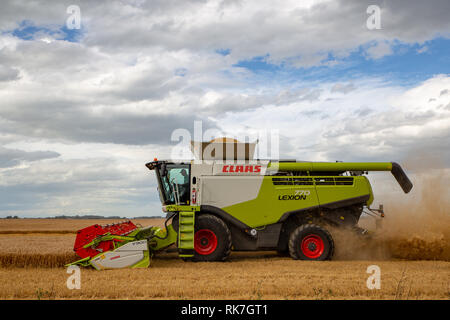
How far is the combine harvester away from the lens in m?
10.1

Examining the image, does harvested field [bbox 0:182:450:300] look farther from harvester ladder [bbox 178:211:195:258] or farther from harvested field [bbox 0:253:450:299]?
harvester ladder [bbox 178:211:195:258]

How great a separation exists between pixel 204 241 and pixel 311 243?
2592 millimetres

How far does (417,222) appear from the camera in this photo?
1116 centimetres

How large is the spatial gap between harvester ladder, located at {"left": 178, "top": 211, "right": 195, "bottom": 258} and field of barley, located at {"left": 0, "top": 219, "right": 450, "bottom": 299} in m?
0.28

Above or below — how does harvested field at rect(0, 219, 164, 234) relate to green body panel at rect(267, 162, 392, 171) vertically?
below

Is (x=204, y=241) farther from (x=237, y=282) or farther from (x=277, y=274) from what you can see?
(x=237, y=282)

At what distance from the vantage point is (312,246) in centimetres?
1025

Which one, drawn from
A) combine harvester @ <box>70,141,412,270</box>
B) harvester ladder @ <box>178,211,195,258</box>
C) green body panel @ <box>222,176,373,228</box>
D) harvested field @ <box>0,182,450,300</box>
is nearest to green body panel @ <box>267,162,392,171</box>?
combine harvester @ <box>70,141,412,270</box>

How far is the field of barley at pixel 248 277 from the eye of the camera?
653 cm

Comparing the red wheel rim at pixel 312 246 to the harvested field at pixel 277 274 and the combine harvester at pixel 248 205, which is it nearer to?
the combine harvester at pixel 248 205

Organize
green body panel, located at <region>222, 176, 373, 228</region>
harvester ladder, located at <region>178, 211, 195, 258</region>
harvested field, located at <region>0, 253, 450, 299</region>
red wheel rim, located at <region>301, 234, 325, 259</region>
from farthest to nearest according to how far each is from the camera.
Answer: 1. green body panel, located at <region>222, 176, 373, 228</region>
2. red wheel rim, located at <region>301, 234, 325, 259</region>
3. harvester ladder, located at <region>178, 211, 195, 258</region>
4. harvested field, located at <region>0, 253, 450, 299</region>

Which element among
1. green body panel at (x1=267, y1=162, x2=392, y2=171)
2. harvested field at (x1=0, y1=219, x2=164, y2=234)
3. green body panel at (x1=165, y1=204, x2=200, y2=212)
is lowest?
harvested field at (x1=0, y1=219, x2=164, y2=234)

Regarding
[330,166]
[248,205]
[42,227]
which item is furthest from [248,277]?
[42,227]

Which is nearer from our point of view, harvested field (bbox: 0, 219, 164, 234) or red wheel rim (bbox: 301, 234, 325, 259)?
red wheel rim (bbox: 301, 234, 325, 259)
